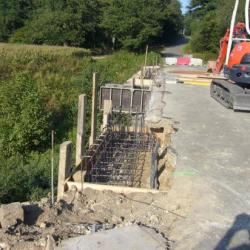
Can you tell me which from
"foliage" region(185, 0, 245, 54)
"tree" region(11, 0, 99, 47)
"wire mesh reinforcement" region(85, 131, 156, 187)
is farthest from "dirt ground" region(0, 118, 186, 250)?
"tree" region(11, 0, 99, 47)

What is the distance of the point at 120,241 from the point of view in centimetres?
468

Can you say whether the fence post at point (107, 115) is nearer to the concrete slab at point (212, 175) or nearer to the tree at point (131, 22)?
the concrete slab at point (212, 175)

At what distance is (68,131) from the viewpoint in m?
15.9

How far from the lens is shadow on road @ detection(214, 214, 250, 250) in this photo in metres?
4.63

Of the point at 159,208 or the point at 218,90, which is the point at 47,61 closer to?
the point at 218,90

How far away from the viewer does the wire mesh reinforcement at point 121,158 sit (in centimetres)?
777

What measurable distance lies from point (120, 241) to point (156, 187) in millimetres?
2605

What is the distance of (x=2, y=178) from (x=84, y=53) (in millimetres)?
26951

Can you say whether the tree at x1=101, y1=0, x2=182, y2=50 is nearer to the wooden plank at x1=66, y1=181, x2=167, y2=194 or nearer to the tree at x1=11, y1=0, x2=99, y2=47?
the tree at x1=11, y1=0, x2=99, y2=47

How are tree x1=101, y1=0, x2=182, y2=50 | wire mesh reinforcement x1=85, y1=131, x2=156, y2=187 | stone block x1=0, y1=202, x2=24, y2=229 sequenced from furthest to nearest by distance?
tree x1=101, y1=0, x2=182, y2=50 < wire mesh reinforcement x1=85, y1=131, x2=156, y2=187 < stone block x1=0, y1=202, x2=24, y2=229

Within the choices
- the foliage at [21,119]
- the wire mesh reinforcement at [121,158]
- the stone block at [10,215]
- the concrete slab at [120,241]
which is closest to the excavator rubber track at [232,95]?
the wire mesh reinforcement at [121,158]

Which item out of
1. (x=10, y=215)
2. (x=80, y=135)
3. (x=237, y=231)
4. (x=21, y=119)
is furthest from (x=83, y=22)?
(x=237, y=231)

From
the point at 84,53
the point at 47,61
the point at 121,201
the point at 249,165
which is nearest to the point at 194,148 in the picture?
the point at 249,165

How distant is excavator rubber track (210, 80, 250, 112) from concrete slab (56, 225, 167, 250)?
22.1ft
